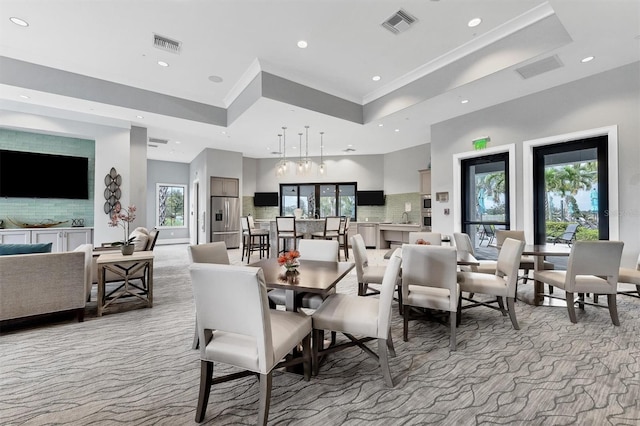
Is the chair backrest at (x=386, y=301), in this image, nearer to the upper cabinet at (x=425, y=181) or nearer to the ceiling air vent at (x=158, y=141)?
the upper cabinet at (x=425, y=181)

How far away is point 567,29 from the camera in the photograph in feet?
10.9

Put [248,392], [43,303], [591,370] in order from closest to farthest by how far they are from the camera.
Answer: [248,392]
[591,370]
[43,303]

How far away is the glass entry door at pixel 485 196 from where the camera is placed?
570 centimetres

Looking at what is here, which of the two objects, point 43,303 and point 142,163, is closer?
point 43,303

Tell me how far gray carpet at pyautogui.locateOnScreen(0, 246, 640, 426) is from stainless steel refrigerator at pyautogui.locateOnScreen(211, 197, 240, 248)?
614cm

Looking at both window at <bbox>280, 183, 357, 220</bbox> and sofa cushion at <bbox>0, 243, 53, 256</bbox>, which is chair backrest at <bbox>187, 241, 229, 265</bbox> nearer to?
sofa cushion at <bbox>0, 243, 53, 256</bbox>

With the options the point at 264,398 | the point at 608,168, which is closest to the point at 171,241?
the point at 264,398

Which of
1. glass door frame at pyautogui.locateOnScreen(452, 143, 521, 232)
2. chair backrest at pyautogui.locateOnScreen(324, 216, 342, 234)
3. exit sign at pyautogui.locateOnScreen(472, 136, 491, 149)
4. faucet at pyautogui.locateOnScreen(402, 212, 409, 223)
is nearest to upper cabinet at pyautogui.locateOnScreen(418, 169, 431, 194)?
faucet at pyautogui.locateOnScreen(402, 212, 409, 223)

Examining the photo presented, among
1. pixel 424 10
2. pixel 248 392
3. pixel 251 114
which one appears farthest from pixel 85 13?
pixel 248 392

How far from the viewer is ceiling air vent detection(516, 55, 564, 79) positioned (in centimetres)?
395

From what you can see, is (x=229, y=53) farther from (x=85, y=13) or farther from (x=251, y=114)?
(x=85, y=13)

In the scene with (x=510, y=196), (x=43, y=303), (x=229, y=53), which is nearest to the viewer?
(x=43, y=303)

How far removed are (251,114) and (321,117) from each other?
146 centimetres

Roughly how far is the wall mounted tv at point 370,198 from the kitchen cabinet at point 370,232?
968 mm
